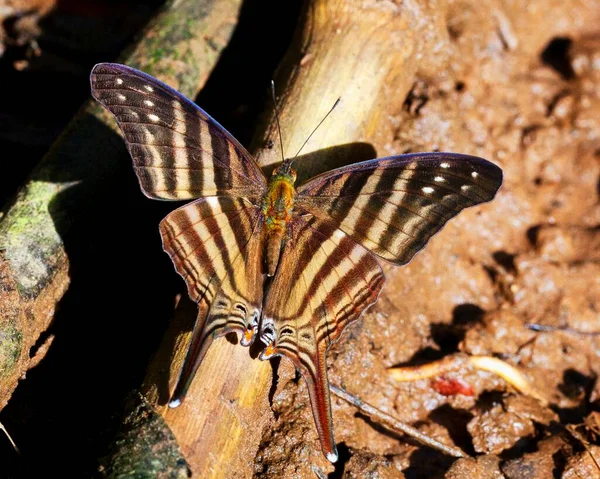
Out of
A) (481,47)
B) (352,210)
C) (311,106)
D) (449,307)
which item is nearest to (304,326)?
(352,210)

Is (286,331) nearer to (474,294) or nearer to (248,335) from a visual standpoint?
(248,335)

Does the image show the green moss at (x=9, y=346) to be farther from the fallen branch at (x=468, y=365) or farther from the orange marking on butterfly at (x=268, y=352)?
the fallen branch at (x=468, y=365)

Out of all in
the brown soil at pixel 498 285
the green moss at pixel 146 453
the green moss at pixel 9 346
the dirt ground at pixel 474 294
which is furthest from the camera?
the brown soil at pixel 498 285

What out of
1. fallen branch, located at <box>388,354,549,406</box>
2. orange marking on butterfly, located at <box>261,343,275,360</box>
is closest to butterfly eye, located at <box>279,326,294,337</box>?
orange marking on butterfly, located at <box>261,343,275,360</box>

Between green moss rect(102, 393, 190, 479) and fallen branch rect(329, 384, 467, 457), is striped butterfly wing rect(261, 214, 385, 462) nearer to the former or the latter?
fallen branch rect(329, 384, 467, 457)

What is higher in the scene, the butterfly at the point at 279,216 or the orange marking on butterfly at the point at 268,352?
the butterfly at the point at 279,216

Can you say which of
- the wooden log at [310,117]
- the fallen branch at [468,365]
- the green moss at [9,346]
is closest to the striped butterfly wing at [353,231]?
the wooden log at [310,117]
